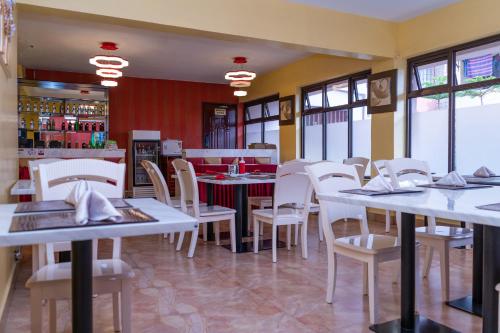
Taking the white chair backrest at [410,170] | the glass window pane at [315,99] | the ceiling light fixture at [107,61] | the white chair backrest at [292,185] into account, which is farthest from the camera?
the glass window pane at [315,99]

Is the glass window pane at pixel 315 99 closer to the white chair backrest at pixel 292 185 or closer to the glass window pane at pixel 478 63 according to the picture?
the glass window pane at pixel 478 63

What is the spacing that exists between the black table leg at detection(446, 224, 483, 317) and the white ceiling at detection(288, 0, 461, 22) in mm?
4009

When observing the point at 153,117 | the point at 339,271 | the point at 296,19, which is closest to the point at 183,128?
the point at 153,117

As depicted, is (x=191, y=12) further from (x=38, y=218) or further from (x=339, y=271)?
(x=38, y=218)

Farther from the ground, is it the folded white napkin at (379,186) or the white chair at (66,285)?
the folded white napkin at (379,186)

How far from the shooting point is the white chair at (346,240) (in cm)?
248

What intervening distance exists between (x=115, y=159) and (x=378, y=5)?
4424mm

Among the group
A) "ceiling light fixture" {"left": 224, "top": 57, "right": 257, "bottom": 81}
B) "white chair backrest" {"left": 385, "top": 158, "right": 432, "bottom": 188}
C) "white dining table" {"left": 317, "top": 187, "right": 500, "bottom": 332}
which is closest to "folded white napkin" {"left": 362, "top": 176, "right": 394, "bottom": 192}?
"white dining table" {"left": 317, "top": 187, "right": 500, "bottom": 332}

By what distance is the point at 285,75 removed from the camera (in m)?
9.68

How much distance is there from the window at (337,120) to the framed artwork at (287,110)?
0.25 m

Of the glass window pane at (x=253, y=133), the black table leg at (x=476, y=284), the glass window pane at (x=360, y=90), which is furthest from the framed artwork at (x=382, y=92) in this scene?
the glass window pane at (x=253, y=133)

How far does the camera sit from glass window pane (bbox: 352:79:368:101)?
7.67 metres

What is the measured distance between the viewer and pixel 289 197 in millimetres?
4223

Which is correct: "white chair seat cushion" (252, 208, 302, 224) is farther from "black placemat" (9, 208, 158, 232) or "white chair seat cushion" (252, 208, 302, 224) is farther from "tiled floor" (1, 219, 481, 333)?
"black placemat" (9, 208, 158, 232)
